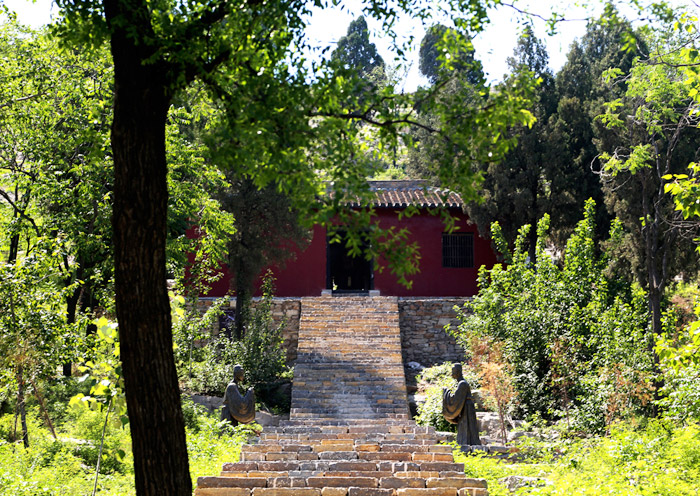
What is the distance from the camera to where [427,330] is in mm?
18953

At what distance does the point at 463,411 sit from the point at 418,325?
909cm

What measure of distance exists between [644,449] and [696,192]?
115 inches

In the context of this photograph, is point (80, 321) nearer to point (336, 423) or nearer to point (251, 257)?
point (336, 423)

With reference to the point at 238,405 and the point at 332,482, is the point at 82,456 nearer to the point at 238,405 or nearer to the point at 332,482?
the point at 238,405

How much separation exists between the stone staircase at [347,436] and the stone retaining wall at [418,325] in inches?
18.2

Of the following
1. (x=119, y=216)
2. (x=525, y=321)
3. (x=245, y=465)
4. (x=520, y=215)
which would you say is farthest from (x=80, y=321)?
(x=520, y=215)

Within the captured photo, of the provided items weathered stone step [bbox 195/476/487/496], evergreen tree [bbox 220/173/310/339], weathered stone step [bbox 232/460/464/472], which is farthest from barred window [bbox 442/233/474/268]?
weathered stone step [bbox 195/476/487/496]

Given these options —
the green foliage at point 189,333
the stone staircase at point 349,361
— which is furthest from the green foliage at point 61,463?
the stone staircase at point 349,361

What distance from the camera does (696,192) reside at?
5.93 metres

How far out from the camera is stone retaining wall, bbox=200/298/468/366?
61.4 ft

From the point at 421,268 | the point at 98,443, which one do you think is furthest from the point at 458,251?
the point at 98,443

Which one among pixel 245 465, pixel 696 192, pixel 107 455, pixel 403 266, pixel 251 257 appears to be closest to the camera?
pixel 403 266

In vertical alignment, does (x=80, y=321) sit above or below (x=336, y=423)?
above

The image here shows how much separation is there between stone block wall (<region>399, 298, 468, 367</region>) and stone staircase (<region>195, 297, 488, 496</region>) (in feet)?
1.90
